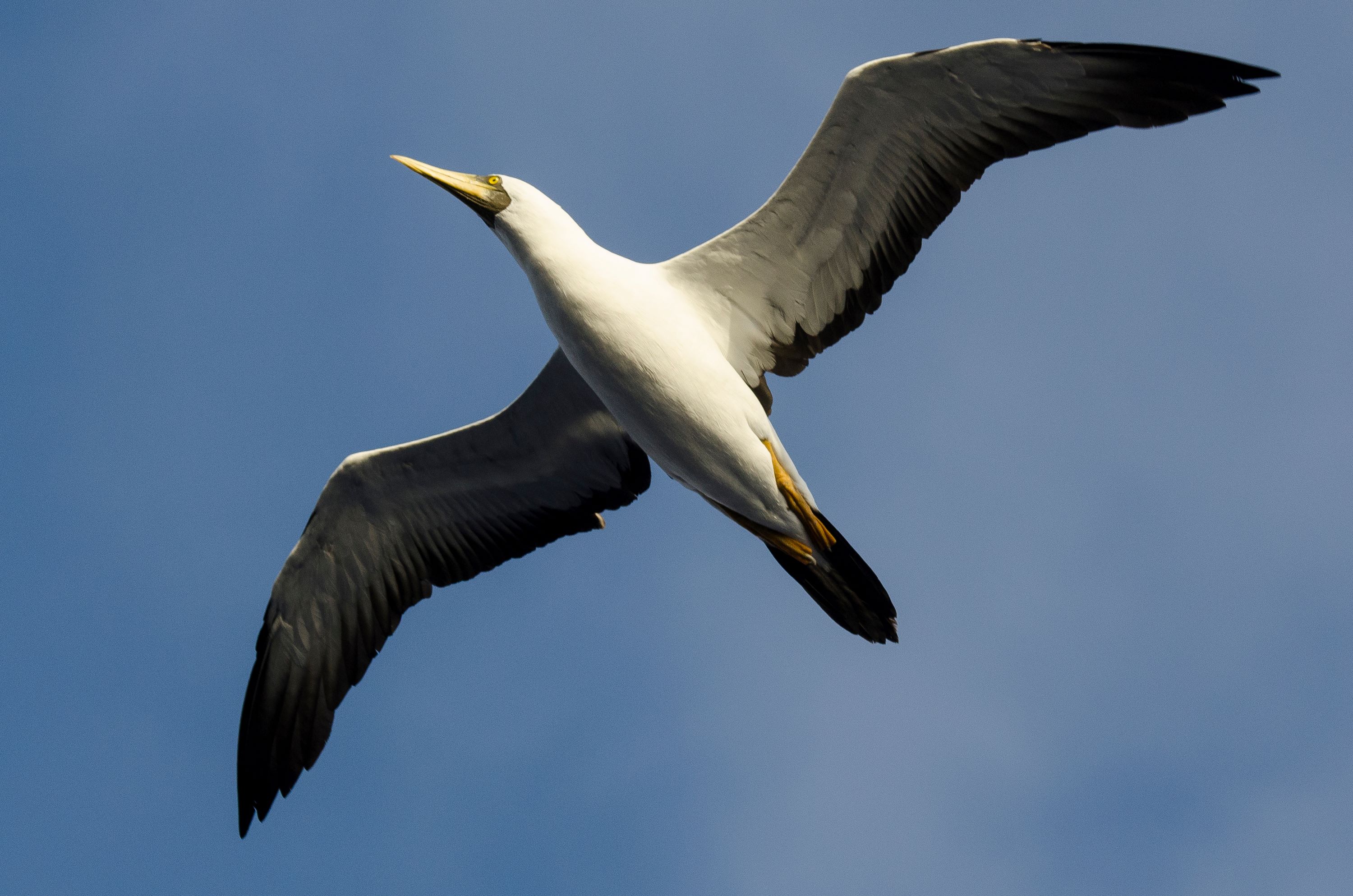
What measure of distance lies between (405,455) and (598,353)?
7.94 ft

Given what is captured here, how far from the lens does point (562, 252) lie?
877cm

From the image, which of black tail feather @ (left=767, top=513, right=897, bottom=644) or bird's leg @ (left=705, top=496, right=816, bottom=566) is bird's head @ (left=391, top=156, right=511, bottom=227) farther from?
black tail feather @ (left=767, top=513, right=897, bottom=644)

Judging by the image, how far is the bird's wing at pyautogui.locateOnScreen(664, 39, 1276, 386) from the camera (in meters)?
8.37

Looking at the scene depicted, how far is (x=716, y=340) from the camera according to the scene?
30.8 feet

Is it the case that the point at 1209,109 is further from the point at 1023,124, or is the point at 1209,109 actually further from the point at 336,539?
the point at 336,539

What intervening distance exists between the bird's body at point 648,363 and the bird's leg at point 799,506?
0.05 meters

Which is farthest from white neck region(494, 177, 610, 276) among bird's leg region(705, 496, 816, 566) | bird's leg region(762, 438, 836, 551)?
bird's leg region(705, 496, 816, 566)

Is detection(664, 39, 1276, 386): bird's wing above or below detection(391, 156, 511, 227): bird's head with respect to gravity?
below

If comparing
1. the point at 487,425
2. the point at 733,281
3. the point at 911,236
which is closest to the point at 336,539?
the point at 487,425

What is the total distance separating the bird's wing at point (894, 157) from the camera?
27.5 ft

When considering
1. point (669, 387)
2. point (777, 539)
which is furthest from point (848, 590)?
point (669, 387)

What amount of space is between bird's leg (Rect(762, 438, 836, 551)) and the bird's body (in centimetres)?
5

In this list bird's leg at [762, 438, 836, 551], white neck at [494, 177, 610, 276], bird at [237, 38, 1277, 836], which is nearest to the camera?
bird at [237, 38, 1277, 836]

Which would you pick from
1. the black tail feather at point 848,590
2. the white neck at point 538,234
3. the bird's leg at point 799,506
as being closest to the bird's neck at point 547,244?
the white neck at point 538,234
